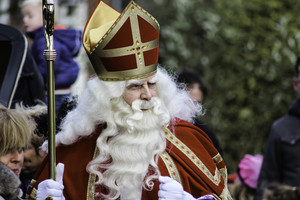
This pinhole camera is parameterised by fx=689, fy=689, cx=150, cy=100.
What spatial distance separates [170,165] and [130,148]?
283 mm

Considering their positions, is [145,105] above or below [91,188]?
above

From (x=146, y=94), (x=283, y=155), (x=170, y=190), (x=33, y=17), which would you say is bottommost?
(x=283, y=155)

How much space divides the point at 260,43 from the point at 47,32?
22.7 feet

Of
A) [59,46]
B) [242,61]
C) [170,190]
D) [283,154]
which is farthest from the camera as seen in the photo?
[242,61]

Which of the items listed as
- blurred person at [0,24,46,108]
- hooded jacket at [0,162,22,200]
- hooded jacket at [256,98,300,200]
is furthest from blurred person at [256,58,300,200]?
hooded jacket at [0,162,22,200]

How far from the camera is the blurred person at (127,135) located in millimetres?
4379

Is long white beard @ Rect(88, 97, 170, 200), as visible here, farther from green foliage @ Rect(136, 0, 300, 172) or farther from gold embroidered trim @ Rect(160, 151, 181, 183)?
green foliage @ Rect(136, 0, 300, 172)

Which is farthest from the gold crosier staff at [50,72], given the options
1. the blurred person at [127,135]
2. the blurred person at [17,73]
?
the blurred person at [17,73]

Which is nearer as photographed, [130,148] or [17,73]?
[130,148]

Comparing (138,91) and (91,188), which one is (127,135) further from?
(91,188)

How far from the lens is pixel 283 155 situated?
21.9 ft

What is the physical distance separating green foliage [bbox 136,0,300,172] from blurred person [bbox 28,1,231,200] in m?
6.05

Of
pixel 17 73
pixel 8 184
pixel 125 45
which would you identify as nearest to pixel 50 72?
pixel 125 45

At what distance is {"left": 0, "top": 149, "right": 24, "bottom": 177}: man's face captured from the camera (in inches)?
177
